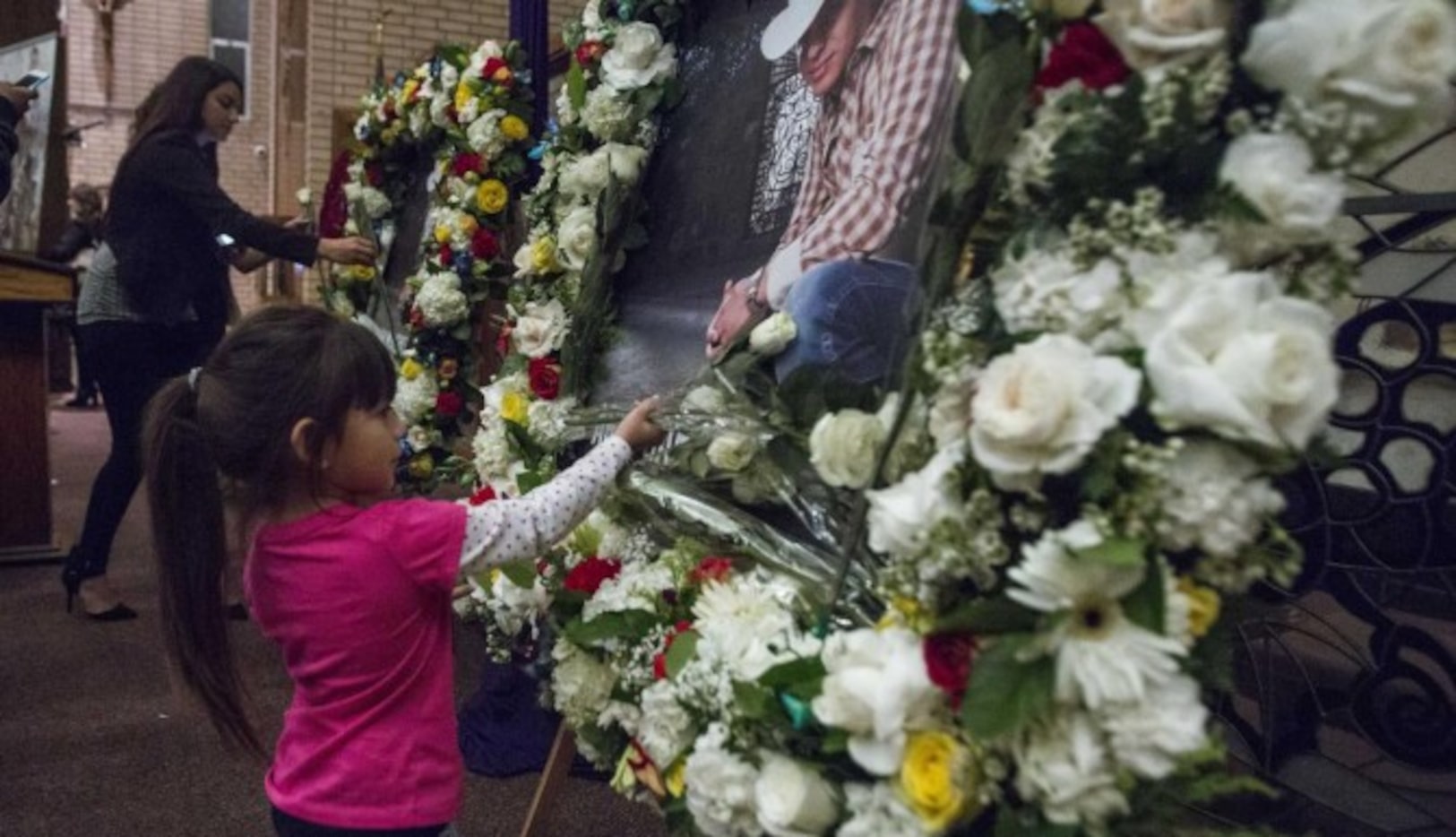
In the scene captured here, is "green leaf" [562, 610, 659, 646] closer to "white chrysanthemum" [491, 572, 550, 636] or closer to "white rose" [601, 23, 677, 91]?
"white chrysanthemum" [491, 572, 550, 636]

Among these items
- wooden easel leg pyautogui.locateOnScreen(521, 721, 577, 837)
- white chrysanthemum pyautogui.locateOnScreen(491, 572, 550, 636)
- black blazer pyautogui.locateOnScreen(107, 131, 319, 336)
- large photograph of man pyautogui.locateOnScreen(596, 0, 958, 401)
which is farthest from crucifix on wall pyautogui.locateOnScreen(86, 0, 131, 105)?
wooden easel leg pyautogui.locateOnScreen(521, 721, 577, 837)

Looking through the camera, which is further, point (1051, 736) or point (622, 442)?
point (622, 442)

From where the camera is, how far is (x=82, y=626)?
4148 mm

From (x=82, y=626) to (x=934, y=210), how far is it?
13.0 feet

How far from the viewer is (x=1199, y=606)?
977 mm

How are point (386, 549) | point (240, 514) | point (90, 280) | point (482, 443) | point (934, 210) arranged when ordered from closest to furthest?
point (934, 210) < point (386, 549) < point (240, 514) < point (482, 443) < point (90, 280)

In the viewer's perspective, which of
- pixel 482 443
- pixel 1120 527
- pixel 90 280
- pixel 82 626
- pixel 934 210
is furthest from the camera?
pixel 82 626

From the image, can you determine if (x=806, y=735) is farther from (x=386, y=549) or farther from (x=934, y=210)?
(x=386, y=549)

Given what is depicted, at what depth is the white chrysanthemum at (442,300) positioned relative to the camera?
3.39 m

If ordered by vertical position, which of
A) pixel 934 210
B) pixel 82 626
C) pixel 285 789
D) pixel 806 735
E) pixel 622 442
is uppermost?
pixel 934 210

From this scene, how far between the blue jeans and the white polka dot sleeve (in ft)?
0.99

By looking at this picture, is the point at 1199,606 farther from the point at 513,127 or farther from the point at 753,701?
the point at 513,127

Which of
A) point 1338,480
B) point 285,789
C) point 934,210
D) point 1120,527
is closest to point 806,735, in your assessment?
point 1120,527

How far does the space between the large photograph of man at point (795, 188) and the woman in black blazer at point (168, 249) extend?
6.14 ft
